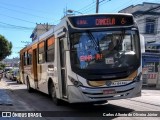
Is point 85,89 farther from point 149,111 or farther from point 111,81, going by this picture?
point 149,111

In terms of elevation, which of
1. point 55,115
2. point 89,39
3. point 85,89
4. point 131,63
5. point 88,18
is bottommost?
point 55,115

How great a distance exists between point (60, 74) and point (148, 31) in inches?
1343

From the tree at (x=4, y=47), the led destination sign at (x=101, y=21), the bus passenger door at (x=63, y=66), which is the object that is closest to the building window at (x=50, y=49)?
the bus passenger door at (x=63, y=66)

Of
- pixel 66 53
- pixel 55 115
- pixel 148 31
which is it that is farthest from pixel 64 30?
pixel 148 31

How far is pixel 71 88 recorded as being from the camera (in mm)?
10656

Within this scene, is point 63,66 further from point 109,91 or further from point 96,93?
point 109,91

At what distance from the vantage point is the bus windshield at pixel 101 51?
10680mm

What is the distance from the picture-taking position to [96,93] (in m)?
10.5

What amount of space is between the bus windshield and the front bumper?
2.13ft

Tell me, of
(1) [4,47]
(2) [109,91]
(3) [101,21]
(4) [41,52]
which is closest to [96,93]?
(2) [109,91]

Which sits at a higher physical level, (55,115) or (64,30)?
(64,30)

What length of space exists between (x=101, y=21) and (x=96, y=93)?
2332mm

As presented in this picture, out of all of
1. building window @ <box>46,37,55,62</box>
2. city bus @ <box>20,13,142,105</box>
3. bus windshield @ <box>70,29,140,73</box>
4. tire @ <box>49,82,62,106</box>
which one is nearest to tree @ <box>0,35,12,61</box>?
building window @ <box>46,37,55,62</box>

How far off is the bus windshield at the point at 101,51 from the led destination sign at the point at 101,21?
9.6 inches
